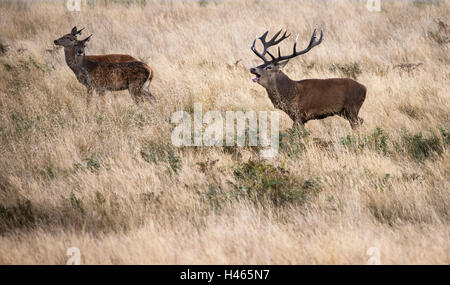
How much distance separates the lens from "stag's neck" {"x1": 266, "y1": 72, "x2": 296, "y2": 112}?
7.71m

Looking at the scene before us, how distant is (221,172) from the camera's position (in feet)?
19.0

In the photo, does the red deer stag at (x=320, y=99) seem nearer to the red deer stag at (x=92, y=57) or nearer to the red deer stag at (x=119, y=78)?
the red deer stag at (x=119, y=78)

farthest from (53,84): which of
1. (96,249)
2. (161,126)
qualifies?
(96,249)

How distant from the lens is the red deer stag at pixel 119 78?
30.6 feet

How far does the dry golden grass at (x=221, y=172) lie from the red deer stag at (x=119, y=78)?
27cm

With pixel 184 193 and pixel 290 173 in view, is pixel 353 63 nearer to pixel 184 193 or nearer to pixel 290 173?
pixel 290 173

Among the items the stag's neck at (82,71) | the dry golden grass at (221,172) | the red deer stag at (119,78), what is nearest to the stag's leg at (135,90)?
the red deer stag at (119,78)

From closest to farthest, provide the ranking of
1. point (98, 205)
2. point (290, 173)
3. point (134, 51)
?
point (98, 205) < point (290, 173) < point (134, 51)

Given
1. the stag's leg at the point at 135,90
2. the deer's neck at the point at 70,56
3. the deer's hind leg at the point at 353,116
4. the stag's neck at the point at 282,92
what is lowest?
the deer's hind leg at the point at 353,116

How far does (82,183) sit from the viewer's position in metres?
5.50

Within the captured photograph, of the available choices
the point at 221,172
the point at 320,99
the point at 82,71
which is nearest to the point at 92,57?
the point at 82,71

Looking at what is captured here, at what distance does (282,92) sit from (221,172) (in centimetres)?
248

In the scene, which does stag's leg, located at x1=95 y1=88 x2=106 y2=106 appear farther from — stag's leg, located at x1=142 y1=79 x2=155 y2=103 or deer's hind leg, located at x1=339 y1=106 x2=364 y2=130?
deer's hind leg, located at x1=339 y1=106 x2=364 y2=130
